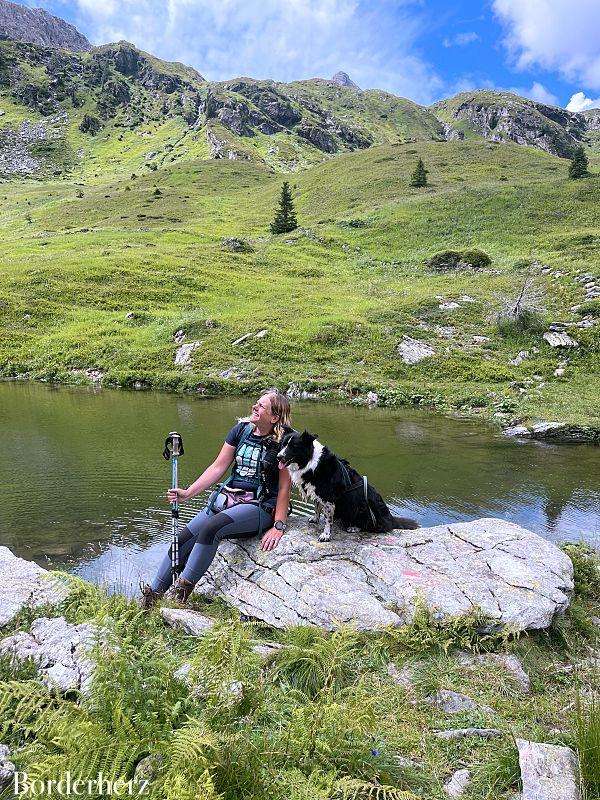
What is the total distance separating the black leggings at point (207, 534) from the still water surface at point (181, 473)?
1.40 metres

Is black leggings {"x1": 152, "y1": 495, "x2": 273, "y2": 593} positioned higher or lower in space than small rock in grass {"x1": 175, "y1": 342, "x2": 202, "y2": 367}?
lower

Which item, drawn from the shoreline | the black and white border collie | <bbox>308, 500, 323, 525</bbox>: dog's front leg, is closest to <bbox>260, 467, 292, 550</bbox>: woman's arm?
the black and white border collie

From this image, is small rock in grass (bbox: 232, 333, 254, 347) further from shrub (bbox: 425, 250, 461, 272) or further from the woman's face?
the woman's face

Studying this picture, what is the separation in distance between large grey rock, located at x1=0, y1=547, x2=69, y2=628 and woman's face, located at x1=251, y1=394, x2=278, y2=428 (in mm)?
3606

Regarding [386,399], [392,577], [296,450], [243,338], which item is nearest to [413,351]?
[386,399]

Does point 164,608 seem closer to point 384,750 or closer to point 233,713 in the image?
point 233,713

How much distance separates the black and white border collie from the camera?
25.5ft

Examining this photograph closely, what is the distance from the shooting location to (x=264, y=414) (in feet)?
26.1

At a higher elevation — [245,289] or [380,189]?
[380,189]

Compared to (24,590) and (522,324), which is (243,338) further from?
(24,590)

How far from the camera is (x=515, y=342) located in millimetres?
31359

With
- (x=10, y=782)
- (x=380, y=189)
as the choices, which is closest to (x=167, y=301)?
(x=10, y=782)

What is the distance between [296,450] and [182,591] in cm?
273

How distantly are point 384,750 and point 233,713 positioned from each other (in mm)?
1337
